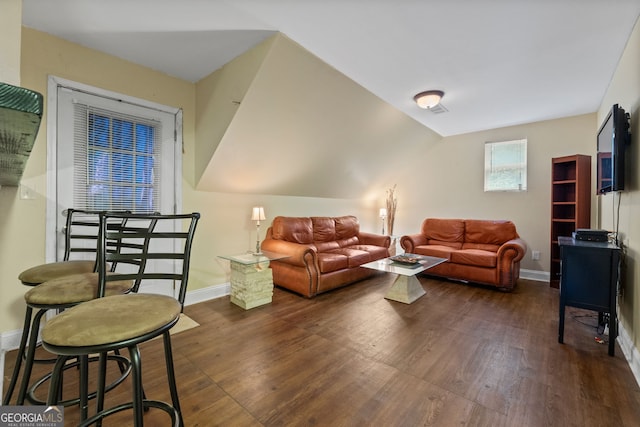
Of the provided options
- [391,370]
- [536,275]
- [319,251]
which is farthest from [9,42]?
[536,275]

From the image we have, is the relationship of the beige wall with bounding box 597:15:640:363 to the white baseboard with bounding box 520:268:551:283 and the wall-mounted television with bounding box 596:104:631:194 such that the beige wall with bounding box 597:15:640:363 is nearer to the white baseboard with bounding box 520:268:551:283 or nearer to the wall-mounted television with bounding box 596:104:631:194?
the wall-mounted television with bounding box 596:104:631:194

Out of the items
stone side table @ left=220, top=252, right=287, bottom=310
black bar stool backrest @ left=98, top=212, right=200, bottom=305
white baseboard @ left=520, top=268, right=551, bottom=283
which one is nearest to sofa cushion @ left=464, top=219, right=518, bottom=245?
white baseboard @ left=520, top=268, right=551, bottom=283

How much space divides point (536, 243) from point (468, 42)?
3.56 m

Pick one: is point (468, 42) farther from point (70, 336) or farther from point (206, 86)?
point (70, 336)

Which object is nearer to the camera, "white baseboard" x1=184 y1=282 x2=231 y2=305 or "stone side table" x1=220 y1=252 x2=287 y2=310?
"stone side table" x1=220 y1=252 x2=287 y2=310

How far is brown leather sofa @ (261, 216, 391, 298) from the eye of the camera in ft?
11.3

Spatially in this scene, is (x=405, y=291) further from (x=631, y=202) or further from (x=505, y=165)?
(x=505, y=165)

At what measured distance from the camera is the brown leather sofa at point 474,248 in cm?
368

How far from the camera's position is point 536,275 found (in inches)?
169

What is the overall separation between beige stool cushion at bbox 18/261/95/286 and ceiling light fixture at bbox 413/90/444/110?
360 centimetres

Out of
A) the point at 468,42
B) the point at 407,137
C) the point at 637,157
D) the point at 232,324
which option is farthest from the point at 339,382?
the point at 407,137

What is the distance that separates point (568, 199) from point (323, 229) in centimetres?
365

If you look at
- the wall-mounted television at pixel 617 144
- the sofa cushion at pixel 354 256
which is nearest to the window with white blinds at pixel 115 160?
the sofa cushion at pixel 354 256

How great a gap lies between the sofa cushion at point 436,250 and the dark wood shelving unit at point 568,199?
1.34 meters
